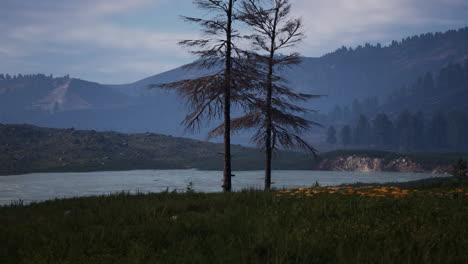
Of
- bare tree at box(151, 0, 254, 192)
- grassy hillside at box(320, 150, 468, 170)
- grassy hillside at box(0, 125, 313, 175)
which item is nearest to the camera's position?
bare tree at box(151, 0, 254, 192)

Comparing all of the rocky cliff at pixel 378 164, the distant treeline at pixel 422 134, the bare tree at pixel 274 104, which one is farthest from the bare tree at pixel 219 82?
the distant treeline at pixel 422 134

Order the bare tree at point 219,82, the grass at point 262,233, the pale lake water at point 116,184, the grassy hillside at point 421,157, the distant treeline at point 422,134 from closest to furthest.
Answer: the grass at point 262,233 < the bare tree at point 219,82 < the pale lake water at point 116,184 < the grassy hillside at point 421,157 < the distant treeline at point 422,134

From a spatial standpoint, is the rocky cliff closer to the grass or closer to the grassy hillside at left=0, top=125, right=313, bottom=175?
the grassy hillside at left=0, top=125, right=313, bottom=175

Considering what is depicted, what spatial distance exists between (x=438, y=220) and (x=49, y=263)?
6.62 meters

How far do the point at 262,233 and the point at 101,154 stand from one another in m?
102

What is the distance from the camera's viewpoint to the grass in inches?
229

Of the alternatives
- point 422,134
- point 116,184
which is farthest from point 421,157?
point 116,184

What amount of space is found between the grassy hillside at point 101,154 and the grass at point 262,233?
81.1m

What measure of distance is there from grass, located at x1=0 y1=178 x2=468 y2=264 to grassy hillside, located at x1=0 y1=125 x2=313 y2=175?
81103 millimetres

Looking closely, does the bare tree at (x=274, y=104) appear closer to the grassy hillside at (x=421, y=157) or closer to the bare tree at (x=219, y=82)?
the bare tree at (x=219, y=82)

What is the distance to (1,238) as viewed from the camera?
24.2 ft

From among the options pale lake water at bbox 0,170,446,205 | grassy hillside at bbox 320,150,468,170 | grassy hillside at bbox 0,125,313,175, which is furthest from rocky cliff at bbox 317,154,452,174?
pale lake water at bbox 0,170,446,205

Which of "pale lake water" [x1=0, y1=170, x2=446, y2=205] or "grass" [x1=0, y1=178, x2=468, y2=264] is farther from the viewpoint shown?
"pale lake water" [x1=0, y1=170, x2=446, y2=205]

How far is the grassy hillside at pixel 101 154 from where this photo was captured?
90.0 meters
